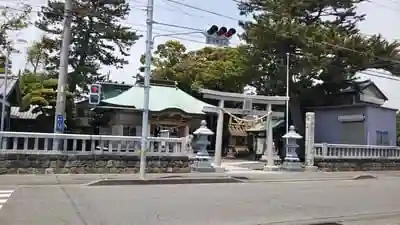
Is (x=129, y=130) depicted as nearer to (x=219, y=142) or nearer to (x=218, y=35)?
(x=219, y=142)

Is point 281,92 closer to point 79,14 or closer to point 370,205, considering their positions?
point 79,14

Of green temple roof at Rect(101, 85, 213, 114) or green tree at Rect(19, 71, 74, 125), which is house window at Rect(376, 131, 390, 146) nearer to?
green temple roof at Rect(101, 85, 213, 114)

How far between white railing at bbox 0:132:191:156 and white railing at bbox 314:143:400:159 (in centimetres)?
912

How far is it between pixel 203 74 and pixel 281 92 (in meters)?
8.23

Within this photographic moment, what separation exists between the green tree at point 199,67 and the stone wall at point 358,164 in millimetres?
11827

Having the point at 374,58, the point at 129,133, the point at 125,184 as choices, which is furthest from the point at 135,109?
the point at 374,58

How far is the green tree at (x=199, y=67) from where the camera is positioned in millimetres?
40331

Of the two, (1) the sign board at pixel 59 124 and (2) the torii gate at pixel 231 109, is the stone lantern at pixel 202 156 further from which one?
(1) the sign board at pixel 59 124

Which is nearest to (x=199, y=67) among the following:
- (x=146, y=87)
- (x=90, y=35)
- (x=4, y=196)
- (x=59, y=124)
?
(x=90, y=35)

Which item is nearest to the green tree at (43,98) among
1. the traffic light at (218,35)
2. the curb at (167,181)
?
the curb at (167,181)

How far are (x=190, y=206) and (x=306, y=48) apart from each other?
75.1 ft

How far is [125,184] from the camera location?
56.8ft

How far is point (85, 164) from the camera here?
788 inches

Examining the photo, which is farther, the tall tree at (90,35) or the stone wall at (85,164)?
the tall tree at (90,35)
